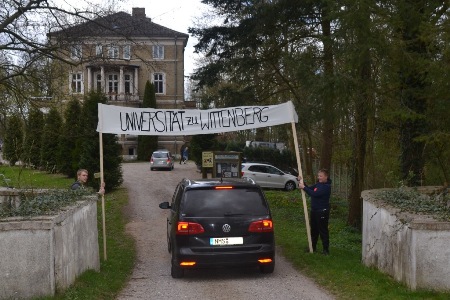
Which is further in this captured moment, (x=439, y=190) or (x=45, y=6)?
(x=45, y=6)

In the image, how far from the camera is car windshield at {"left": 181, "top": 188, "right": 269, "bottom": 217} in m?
9.91

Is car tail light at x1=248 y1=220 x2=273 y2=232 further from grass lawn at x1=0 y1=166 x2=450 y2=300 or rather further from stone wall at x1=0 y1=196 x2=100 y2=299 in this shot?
stone wall at x1=0 y1=196 x2=100 y2=299

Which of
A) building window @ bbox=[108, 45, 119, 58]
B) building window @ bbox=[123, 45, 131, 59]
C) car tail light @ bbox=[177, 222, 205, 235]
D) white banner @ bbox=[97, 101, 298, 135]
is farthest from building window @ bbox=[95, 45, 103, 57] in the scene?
car tail light @ bbox=[177, 222, 205, 235]

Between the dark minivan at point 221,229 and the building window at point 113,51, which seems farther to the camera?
the building window at point 113,51

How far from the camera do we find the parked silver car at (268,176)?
3397cm

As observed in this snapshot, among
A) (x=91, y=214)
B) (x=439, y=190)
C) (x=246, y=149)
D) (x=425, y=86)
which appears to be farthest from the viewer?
(x=246, y=149)

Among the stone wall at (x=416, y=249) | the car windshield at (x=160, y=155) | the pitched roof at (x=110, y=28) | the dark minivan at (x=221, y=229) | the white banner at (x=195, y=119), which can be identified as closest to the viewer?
the stone wall at (x=416, y=249)

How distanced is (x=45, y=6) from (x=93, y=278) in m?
9.67

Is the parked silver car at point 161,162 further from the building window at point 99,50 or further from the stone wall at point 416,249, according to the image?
the stone wall at point 416,249

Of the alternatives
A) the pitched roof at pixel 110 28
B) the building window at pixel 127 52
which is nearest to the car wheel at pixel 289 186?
the building window at pixel 127 52

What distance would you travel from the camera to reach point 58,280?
7660mm

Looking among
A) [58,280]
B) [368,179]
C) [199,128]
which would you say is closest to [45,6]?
[199,128]

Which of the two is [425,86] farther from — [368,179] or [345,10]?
[368,179]

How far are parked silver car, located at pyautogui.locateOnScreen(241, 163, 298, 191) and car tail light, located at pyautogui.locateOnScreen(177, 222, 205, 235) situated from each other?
23891 mm
